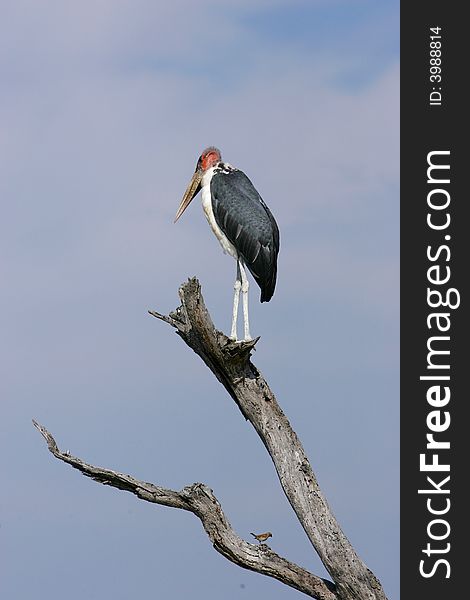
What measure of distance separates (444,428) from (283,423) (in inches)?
61.4

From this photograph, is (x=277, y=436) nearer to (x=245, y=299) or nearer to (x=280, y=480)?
(x=280, y=480)

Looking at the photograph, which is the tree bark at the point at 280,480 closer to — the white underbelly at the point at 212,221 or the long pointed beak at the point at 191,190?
the white underbelly at the point at 212,221

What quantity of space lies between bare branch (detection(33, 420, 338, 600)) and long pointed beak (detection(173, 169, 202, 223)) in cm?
384

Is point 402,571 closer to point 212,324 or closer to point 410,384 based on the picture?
point 410,384

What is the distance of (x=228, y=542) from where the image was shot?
767cm

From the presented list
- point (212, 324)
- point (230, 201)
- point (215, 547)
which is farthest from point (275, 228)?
point (215, 547)

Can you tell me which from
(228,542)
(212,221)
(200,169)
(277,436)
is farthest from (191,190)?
(228,542)

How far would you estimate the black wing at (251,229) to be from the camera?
30.0 ft

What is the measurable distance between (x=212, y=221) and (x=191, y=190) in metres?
0.91

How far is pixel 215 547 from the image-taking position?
25.3 feet

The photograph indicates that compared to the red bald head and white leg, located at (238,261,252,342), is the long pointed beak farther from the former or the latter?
white leg, located at (238,261,252,342)

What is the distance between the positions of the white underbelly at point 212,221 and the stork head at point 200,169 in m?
0.25

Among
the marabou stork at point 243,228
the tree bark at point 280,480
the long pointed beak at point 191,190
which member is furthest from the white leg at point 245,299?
the long pointed beak at point 191,190

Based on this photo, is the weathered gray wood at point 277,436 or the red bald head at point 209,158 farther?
the red bald head at point 209,158
